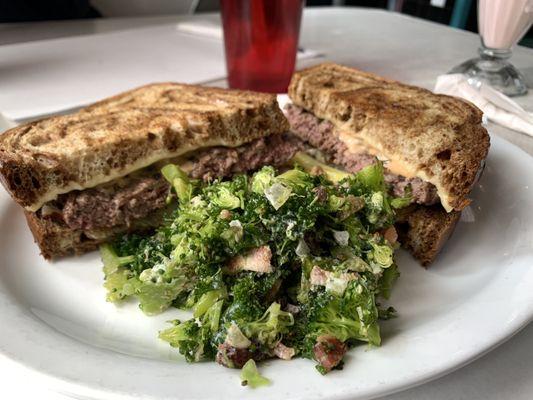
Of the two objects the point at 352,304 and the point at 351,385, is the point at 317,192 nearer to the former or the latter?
the point at 352,304

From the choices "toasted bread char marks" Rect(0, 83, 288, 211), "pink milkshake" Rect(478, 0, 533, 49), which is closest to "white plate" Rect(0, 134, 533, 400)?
"toasted bread char marks" Rect(0, 83, 288, 211)

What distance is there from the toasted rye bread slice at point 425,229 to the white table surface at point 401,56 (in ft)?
1.59

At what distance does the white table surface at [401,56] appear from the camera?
4.51ft

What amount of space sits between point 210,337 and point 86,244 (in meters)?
0.88

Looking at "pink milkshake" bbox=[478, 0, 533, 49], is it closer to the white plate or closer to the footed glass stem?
the footed glass stem

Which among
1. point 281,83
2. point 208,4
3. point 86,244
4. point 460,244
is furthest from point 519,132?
point 208,4

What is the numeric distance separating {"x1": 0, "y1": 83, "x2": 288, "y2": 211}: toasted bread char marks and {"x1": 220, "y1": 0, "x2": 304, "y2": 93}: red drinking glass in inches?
28.5

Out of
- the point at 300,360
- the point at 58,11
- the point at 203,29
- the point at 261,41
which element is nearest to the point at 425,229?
the point at 300,360

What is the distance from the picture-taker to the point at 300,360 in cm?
140

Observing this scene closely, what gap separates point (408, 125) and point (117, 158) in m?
1.28

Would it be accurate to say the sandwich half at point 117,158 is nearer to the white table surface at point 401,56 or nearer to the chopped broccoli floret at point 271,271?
the chopped broccoli floret at point 271,271

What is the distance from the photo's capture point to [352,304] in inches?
58.8

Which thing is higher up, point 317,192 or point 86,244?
point 317,192

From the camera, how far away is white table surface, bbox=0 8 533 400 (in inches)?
54.1
